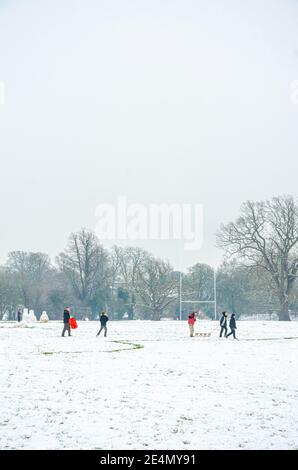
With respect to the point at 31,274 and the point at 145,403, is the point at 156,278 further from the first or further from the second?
the point at 145,403

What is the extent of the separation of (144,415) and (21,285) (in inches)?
3118

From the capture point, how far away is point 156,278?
273 ft

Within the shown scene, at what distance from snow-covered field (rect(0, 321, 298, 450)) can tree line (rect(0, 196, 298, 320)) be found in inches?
1727

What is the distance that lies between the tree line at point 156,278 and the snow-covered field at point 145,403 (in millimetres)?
43877

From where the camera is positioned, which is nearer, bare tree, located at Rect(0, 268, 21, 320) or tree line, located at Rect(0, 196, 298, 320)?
tree line, located at Rect(0, 196, 298, 320)

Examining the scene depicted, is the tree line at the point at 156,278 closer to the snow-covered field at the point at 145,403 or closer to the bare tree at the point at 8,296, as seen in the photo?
the bare tree at the point at 8,296

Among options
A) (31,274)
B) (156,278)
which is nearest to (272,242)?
(156,278)

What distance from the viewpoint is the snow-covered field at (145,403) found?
10.4m

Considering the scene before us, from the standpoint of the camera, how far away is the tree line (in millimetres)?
64125

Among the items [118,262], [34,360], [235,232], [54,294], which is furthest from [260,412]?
Result: [118,262]

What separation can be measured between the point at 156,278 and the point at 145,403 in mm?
70383

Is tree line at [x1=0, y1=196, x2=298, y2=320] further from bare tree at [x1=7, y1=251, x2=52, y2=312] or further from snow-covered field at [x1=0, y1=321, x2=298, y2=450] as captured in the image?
snow-covered field at [x1=0, y1=321, x2=298, y2=450]

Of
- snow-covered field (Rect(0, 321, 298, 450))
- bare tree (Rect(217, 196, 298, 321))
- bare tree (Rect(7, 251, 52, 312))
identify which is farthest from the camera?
bare tree (Rect(7, 251, 52, 312))

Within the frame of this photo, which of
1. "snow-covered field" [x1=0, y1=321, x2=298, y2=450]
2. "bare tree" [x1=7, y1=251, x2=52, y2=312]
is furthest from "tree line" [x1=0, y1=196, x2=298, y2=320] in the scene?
"snow-covered field" [x1=0, y1=321, x2=298, y2=450]
